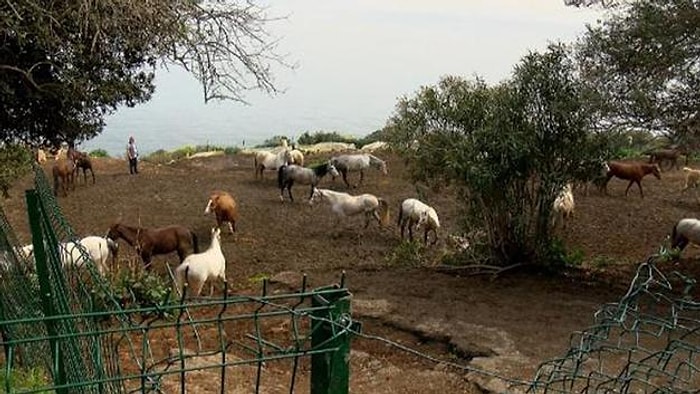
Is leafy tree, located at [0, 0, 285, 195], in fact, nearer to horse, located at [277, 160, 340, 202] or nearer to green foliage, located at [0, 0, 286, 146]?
green foliage, located at [0, 0, 286, 146]

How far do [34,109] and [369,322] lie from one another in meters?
4.36

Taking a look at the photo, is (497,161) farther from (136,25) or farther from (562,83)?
(136,25)

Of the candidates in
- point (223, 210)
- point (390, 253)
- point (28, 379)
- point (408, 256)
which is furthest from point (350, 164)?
point (28, 379)

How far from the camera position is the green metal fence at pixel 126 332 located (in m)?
2.10

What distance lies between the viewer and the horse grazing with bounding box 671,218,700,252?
45.9 ft

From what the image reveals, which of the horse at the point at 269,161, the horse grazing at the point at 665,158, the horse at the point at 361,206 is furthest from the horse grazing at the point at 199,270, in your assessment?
the horse grazing at the point at 665,158

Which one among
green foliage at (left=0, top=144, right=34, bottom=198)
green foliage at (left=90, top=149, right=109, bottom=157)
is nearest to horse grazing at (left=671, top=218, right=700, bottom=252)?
green foliage at (left=0, top=144, right=34, bottom=198)

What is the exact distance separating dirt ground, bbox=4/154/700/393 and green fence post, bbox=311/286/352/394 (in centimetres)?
506

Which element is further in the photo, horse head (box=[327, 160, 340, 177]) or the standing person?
the standing person

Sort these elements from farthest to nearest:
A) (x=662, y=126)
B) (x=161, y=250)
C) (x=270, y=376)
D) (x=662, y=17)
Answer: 1. (x=161, y=250)
2. (x=662, y=126)
3. (x=662, y=17)
4. (x=270, y=376)

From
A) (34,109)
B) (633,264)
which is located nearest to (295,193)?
(633,264)

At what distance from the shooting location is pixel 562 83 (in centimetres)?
1095

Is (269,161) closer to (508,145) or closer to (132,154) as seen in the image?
(132,154)

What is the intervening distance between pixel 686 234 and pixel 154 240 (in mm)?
9281
